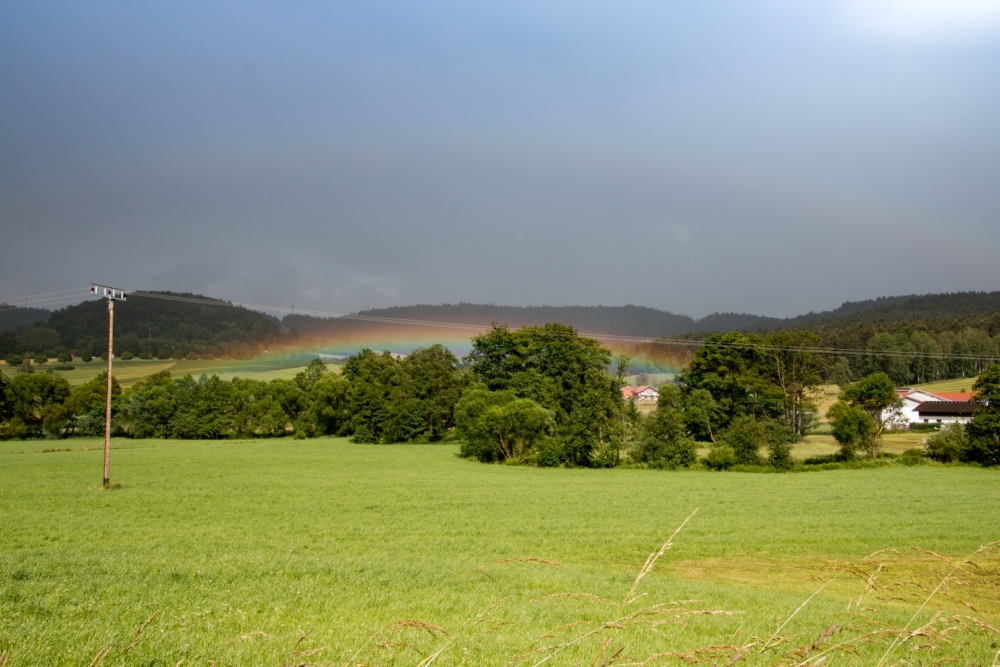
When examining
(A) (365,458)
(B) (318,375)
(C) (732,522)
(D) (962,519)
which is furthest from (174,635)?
(B) (318,375)

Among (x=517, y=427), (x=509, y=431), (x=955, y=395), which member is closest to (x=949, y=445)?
(x=517, y=427)

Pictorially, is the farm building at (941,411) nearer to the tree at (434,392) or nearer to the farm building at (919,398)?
the farm building at (919,398)

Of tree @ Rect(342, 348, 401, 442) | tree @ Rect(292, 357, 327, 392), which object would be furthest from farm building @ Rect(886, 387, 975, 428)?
tree @ Rect(292, 357, 327, 392)

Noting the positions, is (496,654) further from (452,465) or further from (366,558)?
(452,465)

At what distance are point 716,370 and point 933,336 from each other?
76627mm

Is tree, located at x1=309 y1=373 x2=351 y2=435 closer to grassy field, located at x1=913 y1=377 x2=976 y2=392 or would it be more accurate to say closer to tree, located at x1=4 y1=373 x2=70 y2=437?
tree, located at x1=4 y1=373 x2=70 y2=437

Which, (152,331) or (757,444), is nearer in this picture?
(757,444)

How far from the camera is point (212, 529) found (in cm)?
1828

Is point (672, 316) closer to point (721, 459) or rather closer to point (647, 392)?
point (647, 392)

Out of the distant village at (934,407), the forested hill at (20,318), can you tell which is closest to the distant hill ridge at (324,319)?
the forested hill at (20,318)

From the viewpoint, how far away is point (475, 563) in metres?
13.2

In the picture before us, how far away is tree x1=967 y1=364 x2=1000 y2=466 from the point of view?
145 feet

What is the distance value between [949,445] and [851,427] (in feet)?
24.9

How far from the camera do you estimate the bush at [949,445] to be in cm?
4634
